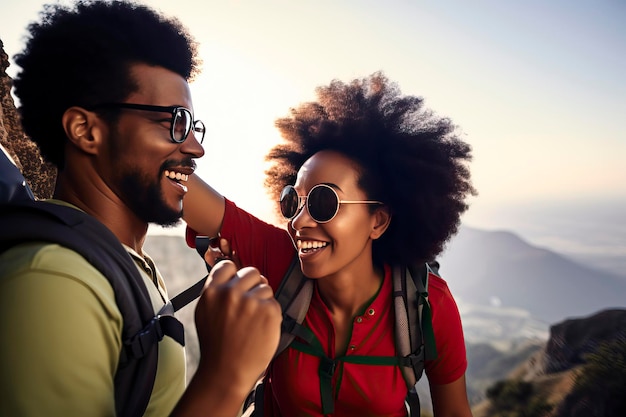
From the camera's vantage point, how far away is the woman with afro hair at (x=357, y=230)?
288 centimetres

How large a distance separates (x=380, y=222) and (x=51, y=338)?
Answer: 2364 millimetres

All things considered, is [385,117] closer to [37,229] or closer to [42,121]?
[42,121]

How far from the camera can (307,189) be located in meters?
3.00

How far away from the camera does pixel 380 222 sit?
10.5 ft

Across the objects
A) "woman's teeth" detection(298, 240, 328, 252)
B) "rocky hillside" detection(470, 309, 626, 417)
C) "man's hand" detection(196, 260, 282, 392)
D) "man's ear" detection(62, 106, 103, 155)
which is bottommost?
"rocky hillside" detection(470, 309, 626, 417)

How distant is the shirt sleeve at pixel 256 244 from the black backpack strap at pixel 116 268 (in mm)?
1806

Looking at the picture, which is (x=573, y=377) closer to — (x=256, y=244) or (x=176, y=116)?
(x=256, y=244)

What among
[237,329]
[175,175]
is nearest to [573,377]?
[175,175]

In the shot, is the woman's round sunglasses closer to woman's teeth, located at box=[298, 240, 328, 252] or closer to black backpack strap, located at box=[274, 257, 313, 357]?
woman's teeth, located at box=[298, 240, 328, 252]

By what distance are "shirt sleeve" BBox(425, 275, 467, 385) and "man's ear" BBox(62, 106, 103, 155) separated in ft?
7.03

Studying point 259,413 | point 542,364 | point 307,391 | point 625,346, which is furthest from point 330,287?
point 542,364

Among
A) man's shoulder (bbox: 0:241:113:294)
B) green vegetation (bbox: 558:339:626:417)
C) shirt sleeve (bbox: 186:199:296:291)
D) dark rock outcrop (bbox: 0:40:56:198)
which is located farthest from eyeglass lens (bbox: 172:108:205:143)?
green vegetation (bbox: 558:339:626:417)

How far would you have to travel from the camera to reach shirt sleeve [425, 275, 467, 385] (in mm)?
2953

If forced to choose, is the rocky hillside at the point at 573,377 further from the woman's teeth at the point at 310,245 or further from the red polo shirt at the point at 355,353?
the woman's teeth at the point at 310,245
